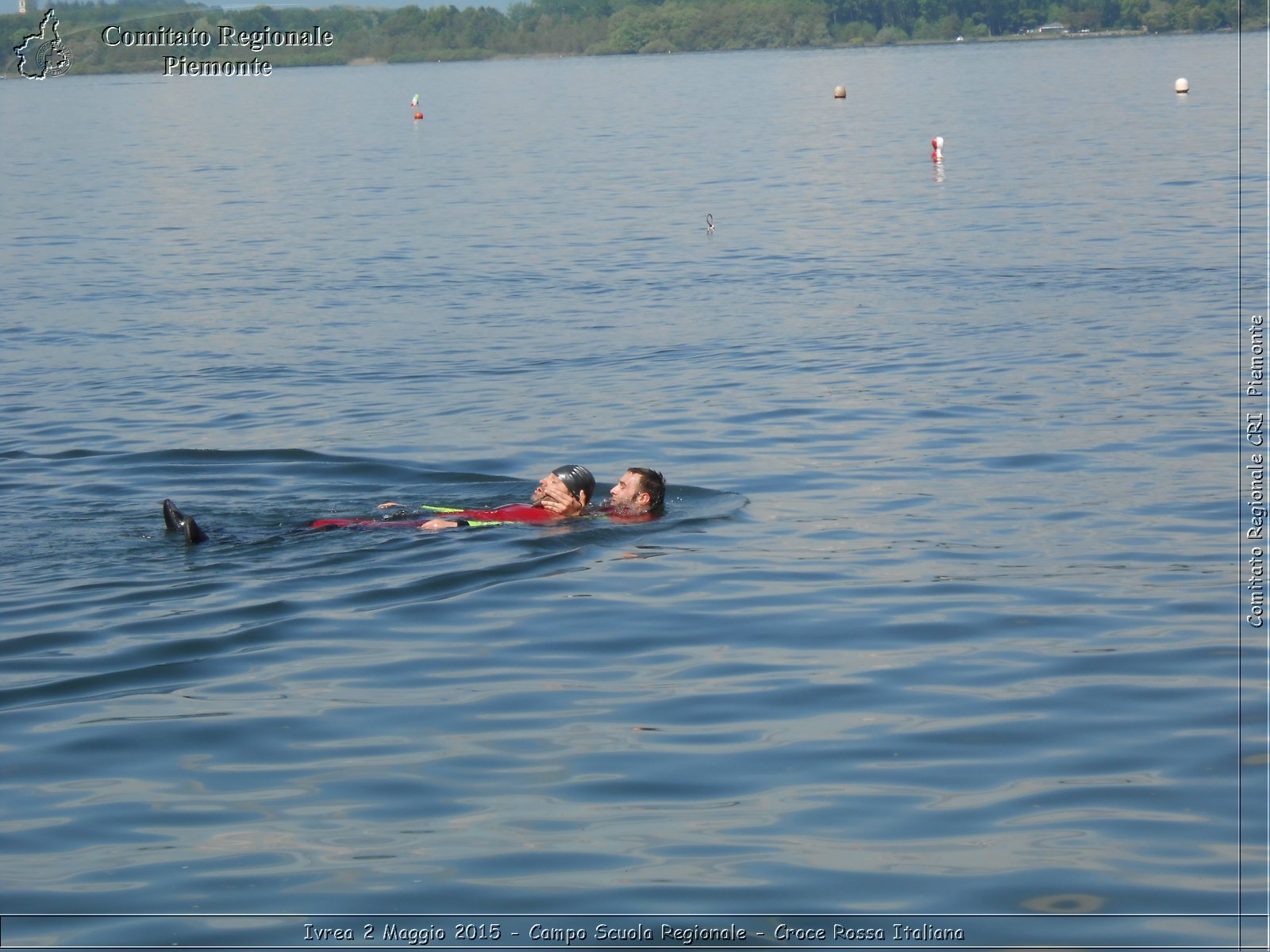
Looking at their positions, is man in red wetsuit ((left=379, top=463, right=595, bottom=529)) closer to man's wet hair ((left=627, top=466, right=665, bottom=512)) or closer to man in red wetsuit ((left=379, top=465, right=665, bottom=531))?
man in red wetsuit ((left=379, top=465, right=665, bottom=531))

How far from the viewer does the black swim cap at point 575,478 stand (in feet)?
41.2

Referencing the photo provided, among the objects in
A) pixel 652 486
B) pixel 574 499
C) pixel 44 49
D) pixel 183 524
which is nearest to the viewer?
pixel 183 524

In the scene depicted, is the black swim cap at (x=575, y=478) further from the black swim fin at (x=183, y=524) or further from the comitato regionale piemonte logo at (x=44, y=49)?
the comitato regionale piemonte logo at (x=44, y=49)

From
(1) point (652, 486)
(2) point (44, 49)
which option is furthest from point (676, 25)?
(1) point (652, 486)

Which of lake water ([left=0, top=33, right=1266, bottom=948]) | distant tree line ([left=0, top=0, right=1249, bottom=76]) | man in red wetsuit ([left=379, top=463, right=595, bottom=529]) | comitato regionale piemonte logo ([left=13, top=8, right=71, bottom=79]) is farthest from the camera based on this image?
distant tree line ([left=0, top=0, right=1249, bottom=76])

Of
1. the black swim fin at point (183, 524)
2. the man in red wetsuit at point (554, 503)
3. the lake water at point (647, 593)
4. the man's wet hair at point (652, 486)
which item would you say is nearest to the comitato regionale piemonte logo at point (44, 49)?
the lake water at point (647, 593)

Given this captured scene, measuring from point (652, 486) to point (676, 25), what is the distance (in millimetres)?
175387

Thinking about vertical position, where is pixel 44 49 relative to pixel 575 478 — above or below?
above

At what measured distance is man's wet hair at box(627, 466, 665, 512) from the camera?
12578 millimetres

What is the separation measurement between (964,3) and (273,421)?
7000 inches

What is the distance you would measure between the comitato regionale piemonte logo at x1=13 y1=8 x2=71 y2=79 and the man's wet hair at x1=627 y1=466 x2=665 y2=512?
75.2 meters

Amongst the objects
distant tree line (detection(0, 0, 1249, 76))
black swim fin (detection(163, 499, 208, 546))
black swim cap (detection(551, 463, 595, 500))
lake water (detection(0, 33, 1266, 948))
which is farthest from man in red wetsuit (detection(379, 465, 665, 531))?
distant tree line (detection(0, 0, 1249, 76))

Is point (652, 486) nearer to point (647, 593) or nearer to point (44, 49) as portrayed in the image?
point (647, 593)

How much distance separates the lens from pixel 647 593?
1104 cm
